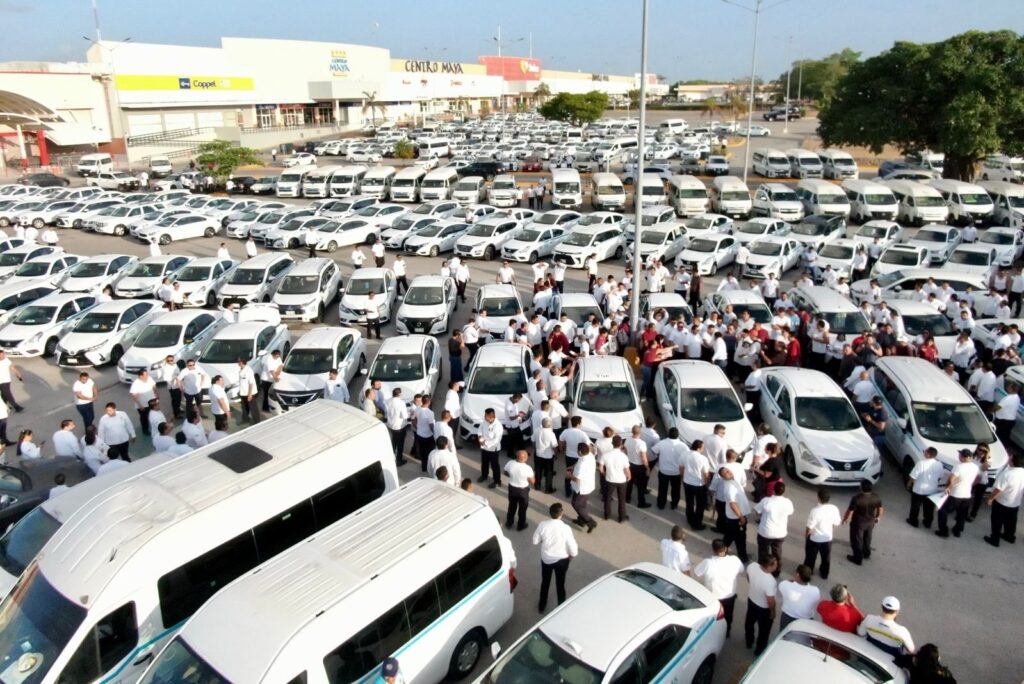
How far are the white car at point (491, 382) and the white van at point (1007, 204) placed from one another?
22.6 m

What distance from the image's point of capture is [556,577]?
323 inches

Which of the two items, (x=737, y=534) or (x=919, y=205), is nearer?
(x=737, y=534)

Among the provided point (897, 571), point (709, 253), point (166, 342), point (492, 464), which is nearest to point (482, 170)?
point (709, 253)

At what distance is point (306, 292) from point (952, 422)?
1452 centimetres

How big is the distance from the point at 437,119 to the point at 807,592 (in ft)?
321

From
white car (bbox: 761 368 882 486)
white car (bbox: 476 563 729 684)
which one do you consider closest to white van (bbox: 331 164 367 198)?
white car (bbox: 761 368 882 486)

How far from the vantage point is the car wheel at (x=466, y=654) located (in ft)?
23.8

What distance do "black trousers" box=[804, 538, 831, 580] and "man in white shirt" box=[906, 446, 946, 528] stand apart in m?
1.90

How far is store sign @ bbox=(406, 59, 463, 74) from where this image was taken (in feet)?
315

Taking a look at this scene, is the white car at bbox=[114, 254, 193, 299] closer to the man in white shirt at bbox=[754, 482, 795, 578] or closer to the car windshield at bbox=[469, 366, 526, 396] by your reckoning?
the car windshield at bbox=[469, 366, 526, 396]

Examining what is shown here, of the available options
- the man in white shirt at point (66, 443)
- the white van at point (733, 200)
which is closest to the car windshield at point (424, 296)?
the man in white shirt at point (66, 443)

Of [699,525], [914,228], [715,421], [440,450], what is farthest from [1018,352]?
[914,228]

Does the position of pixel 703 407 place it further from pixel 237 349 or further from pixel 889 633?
pixel 237 349

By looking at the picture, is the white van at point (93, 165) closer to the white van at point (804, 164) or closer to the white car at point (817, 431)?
the white van at point (804, 164)
